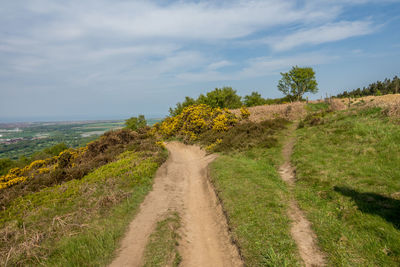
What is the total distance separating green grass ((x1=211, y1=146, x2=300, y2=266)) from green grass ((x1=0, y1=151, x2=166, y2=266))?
4.64 metres

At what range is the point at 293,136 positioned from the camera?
20.1 meters

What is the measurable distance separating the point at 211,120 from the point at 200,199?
58.2 ft

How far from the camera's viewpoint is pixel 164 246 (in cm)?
686

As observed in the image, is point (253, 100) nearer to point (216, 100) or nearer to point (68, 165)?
point (216, 100)

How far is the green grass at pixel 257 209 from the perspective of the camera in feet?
19.7

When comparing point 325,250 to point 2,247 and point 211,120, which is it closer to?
point 2,247

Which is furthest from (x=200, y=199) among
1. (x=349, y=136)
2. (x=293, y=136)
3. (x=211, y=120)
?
(x=211, y=120)

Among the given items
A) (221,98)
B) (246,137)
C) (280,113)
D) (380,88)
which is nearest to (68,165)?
(246,137)

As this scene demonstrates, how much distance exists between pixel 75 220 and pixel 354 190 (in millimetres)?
12451

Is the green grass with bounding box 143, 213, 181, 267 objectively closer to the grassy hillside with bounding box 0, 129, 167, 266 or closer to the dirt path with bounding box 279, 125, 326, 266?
the grassy hillside with bounding box 0, 129, 167, 266

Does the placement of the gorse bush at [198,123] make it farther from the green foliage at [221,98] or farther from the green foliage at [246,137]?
the green foliage at [221,98]

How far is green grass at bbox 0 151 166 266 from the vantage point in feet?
21.5

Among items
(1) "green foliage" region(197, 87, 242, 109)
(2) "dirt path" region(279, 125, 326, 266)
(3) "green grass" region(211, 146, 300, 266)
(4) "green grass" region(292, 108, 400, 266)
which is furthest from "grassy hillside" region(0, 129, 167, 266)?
(1) "green foliage" region(197, 87, 242, 109)

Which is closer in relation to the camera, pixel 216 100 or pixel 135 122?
pixel 216 100
